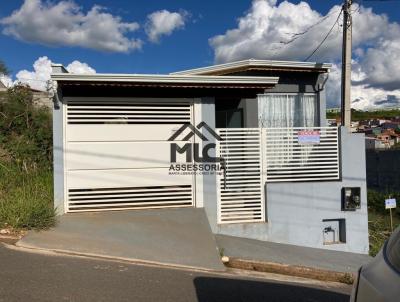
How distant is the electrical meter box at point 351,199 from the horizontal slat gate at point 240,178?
5.75ft

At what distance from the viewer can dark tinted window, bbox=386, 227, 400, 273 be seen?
242 centimetres

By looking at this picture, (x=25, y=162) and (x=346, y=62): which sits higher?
(x=346, y=62)

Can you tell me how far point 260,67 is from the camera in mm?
12312

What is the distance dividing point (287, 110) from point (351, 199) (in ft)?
12.7

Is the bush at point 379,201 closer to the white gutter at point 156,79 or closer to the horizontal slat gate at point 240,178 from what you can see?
the horizontal slat gate at point 240,178

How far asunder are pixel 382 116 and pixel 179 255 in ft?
198

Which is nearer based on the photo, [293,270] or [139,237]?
[293,270]

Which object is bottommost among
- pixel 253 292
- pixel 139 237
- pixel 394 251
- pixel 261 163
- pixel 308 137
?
pixel 253 292

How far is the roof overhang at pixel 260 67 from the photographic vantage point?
12289mm

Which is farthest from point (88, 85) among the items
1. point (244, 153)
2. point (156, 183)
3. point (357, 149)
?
point (357, 149)

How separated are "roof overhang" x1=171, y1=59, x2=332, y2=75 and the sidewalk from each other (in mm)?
5084

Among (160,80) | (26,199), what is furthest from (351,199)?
(26,199)

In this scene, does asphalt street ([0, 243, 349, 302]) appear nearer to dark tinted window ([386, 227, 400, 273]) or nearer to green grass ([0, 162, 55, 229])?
green grass ([0, 162, 55, 229])

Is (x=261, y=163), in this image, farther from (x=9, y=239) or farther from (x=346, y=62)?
(x=9, y=239)
